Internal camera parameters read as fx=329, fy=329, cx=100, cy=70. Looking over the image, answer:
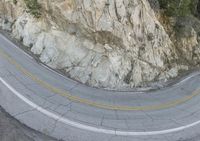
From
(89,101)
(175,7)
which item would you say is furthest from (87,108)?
(175,7)

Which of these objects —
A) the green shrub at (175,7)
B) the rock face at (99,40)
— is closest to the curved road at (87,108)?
the rock face at (99,40)

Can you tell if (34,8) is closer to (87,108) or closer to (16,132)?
(87,108)

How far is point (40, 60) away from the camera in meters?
20.0

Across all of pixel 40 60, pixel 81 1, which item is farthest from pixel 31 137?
pixel 81 1

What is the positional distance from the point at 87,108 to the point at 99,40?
6.13 metres

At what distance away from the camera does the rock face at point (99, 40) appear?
1961 centimetres

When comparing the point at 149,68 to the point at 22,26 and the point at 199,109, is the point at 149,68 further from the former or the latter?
the point at 22,26

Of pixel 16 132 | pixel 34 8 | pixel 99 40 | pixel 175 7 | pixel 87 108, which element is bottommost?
pixel 87 108

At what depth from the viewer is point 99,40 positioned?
2025 cm

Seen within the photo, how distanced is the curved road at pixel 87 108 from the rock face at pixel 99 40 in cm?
130

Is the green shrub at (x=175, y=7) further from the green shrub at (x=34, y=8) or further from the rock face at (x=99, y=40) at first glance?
the green shrub at (x=34, y=8)

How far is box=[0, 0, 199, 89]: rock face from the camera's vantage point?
1961 centimetres

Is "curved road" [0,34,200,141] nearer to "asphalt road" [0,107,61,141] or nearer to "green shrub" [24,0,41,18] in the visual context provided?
"asphalt road" [0,107,61,141]

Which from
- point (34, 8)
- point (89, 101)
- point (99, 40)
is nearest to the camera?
point (89, 101)
